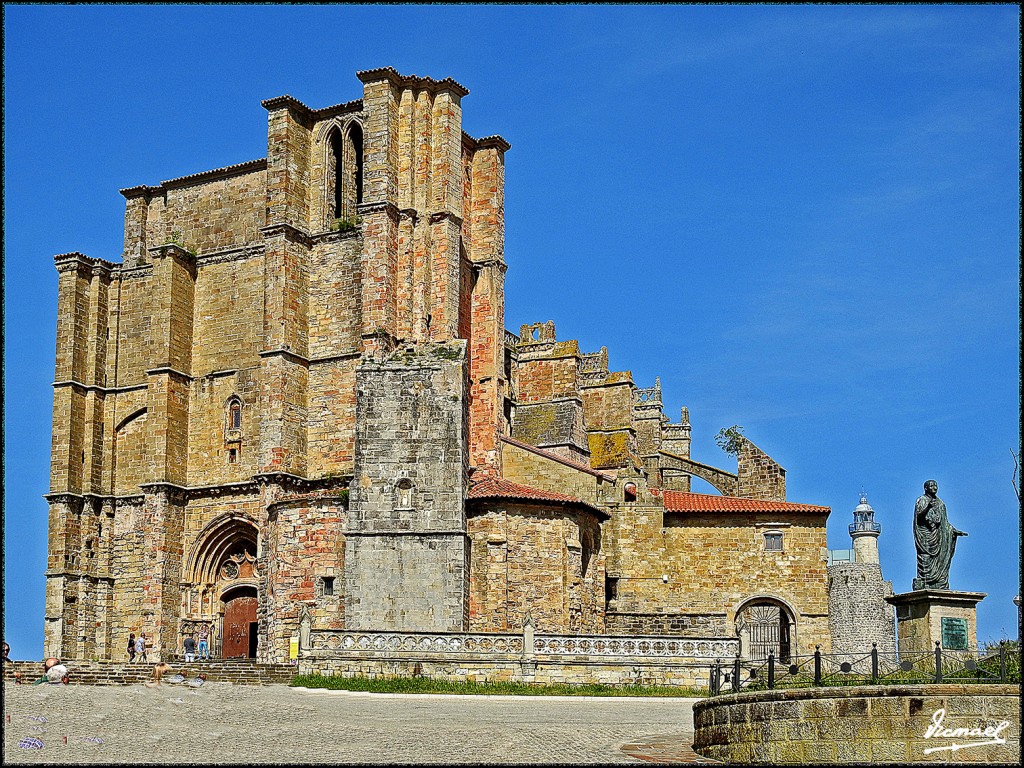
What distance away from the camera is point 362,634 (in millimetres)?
31578

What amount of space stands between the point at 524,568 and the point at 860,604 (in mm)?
27707

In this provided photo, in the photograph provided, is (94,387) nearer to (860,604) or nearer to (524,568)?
(524,568)

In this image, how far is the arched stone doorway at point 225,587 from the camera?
42031mm

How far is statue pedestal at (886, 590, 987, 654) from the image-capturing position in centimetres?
2205

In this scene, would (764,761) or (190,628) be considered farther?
(190,628)

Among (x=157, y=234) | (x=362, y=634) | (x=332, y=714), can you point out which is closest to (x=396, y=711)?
(x=332, y=714)

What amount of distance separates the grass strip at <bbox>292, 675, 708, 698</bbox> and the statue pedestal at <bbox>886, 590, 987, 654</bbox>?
794 cm

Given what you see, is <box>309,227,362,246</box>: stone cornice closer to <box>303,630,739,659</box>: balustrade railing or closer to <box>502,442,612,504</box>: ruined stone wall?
<box>502,442,612,504</box>: ruined stone wall

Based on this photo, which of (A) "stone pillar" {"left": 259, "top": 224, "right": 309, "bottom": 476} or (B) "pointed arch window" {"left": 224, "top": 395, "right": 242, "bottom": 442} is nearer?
(A) "stone pillar" {"left": 259, "top": 224, "right": 309, "bottom": 476}

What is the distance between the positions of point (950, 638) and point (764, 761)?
5.59 metres

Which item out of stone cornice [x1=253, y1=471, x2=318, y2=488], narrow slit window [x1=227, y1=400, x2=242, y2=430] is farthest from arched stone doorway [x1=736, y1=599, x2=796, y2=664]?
narrow slit window [x1=227, y1=400, x2=242, y2=430]

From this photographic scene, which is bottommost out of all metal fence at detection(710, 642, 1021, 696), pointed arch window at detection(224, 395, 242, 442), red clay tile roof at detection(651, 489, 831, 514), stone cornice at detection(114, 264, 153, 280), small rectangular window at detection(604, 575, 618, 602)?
metal fence at detection(710, 642, 1021, 696)

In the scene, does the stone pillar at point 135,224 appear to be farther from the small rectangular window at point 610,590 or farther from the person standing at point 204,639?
the small rectangular window at point 610,590

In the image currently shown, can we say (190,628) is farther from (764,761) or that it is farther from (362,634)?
(764,761)
